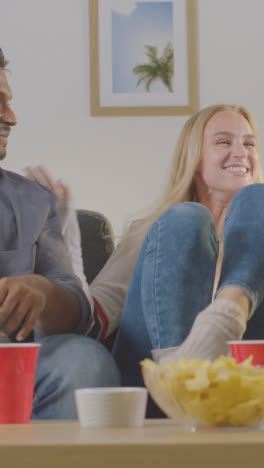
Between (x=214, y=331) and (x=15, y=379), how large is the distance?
427 millimetres

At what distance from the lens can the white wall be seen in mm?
3053

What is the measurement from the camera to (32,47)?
3082mm

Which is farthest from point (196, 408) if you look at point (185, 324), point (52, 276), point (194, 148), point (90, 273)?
point (194, 148)

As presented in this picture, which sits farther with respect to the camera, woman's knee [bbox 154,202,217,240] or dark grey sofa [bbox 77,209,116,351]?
dark grey sofa [bbox 77,209,116,351]

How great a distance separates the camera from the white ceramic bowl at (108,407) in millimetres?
792

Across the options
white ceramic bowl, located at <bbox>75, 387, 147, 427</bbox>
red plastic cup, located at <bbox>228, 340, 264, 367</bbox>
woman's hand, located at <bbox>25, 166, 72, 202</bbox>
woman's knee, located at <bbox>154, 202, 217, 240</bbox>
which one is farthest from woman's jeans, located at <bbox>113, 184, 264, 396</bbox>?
white ceramic bowl, located at <bbox>75, 387, 147, 427</bbox>

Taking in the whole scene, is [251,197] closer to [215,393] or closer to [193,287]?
[193,287]

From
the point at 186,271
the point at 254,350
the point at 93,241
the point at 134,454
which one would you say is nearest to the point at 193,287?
the point at 186,271

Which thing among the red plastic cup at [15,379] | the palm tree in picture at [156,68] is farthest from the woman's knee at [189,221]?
the palm tree in picture at [156,68]

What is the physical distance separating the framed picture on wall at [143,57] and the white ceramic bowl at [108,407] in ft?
7.60

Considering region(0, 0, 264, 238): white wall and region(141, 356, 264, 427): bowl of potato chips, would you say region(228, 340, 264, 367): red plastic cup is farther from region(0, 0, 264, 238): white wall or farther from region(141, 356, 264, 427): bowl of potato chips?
region(0, 0, 264, 238): white wall

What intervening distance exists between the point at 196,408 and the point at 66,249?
0.91 m

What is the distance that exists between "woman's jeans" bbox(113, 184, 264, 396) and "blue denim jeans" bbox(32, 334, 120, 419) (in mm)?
185

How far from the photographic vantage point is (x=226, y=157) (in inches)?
87.7
